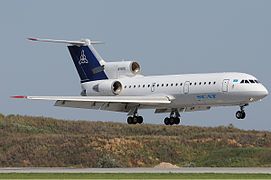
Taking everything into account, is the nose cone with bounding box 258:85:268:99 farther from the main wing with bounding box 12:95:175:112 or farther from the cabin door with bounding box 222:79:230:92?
the main wing with bounding box 12:95:175:112

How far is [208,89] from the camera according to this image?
3177 inches

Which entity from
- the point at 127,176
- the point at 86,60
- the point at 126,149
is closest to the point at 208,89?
the point at 86,60

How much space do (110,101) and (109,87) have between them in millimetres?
2581

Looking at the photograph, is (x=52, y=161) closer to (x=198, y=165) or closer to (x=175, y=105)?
(x=198, y=165)

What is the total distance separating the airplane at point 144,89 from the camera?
80.0 m

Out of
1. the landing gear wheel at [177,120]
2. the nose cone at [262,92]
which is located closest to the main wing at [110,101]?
the landing gear wheel at [177,120]

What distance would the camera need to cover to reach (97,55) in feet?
299

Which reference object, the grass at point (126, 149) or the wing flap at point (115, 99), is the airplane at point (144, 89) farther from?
the grass at point (126, 149)

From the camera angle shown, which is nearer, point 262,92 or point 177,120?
point 262,92

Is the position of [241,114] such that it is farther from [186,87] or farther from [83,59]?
[83,59]

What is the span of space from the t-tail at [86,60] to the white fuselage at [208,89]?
560 centimetres

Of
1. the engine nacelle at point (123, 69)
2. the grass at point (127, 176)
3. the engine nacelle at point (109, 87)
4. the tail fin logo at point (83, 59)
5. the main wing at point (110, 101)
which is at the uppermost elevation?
the tail fin logo at point (83, 59)

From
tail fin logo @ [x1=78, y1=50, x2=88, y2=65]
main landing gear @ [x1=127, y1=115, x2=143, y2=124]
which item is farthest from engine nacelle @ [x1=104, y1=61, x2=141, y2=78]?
main landing gear @ [x1=127, y1=115, x2=143, y2=124]

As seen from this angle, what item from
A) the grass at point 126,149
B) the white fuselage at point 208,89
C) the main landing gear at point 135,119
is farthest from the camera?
the grass at point 126,149
